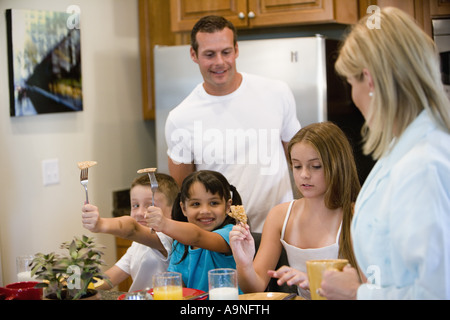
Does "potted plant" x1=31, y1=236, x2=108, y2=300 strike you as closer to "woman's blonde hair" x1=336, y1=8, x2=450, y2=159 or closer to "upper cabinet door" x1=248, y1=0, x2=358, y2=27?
"woman's blonde hair" x1=336, y1=8, x2=450, y2=159

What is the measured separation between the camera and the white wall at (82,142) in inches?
93.1

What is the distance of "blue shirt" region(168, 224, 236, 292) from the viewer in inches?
65.4

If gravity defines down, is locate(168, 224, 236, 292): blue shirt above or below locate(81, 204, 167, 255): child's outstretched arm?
below

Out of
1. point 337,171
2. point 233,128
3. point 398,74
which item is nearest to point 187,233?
point 337,171

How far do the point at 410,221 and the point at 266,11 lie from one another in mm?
1953

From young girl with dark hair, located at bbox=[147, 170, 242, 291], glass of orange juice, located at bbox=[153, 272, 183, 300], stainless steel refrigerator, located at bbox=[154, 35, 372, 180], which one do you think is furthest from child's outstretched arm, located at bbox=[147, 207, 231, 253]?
stainless steel refrigerator, located at bbox=[154, 35, 372, 180]

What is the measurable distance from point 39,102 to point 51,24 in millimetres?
334

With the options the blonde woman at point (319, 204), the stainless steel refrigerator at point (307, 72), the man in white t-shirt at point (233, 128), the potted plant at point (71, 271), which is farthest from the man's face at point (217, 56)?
the potted plant at point (71, 271)

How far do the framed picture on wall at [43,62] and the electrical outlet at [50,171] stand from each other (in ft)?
0.71

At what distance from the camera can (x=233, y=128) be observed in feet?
6.97

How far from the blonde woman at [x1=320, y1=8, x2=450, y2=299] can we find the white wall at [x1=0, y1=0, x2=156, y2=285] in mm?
1740

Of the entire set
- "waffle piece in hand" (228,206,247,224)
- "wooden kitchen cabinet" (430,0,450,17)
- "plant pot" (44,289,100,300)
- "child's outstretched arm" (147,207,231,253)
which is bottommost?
"plant pot" (44,289,100,300)
